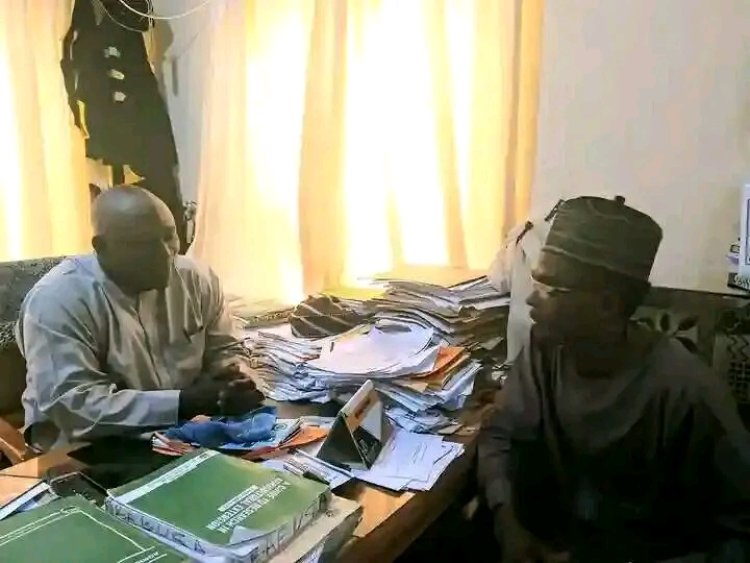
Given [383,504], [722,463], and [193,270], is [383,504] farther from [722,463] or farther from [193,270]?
[193,270]

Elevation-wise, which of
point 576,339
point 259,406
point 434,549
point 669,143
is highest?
point 669,143

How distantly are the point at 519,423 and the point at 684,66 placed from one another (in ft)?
1.98

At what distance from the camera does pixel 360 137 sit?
1971 millimetres

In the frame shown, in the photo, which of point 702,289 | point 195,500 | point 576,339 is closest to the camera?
point 195,500

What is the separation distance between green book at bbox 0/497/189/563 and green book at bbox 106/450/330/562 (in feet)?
0.06

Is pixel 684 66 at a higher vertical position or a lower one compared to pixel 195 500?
higher

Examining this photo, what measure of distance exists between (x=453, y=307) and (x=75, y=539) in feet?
2.63

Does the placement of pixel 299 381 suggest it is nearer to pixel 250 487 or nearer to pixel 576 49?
pixel 250 487

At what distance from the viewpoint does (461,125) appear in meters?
1.72

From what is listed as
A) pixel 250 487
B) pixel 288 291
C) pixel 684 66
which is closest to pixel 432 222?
pixel 288 291

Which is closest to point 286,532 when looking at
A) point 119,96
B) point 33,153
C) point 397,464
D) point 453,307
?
point 397,464

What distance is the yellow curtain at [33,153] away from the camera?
1.53 meters

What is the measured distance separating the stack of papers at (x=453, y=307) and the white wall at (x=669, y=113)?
24 cm

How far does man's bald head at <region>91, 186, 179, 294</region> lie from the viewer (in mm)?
1244
